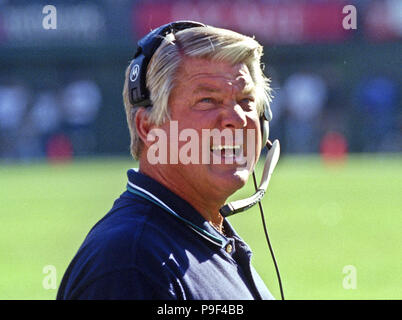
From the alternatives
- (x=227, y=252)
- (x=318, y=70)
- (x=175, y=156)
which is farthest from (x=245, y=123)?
(x=318, y=70)

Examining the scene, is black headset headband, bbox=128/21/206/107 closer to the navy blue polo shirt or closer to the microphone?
the navy blue polo shirt

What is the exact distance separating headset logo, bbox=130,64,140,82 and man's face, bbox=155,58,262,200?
0.13 m

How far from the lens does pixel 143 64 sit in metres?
2.61

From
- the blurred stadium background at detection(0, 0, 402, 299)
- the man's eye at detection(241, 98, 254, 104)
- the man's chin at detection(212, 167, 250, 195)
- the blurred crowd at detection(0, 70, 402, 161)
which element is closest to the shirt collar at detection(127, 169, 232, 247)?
the man's chin at detection(212, 167, 250, 195)

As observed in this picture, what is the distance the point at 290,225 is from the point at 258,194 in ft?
35.2

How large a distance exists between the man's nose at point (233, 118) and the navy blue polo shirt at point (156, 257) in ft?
0.86

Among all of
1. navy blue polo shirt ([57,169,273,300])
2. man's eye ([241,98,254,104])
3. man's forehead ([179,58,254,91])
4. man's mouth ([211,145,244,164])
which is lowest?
navy blue polo shirt ([57,169,273,300])

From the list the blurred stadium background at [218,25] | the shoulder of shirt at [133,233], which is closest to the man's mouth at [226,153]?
the shoulder of shirt at [133,233]

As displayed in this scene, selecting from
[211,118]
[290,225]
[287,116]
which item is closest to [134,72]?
[211,118]

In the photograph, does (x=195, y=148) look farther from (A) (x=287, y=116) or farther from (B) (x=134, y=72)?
(A) (x=287, y=116)

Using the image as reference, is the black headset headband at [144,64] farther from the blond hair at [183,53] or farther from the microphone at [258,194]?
the microphone at [258,194]

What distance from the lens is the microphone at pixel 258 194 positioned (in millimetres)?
2539

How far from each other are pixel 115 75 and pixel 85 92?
49.0 inches

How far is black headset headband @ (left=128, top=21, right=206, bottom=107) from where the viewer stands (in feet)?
8.49
